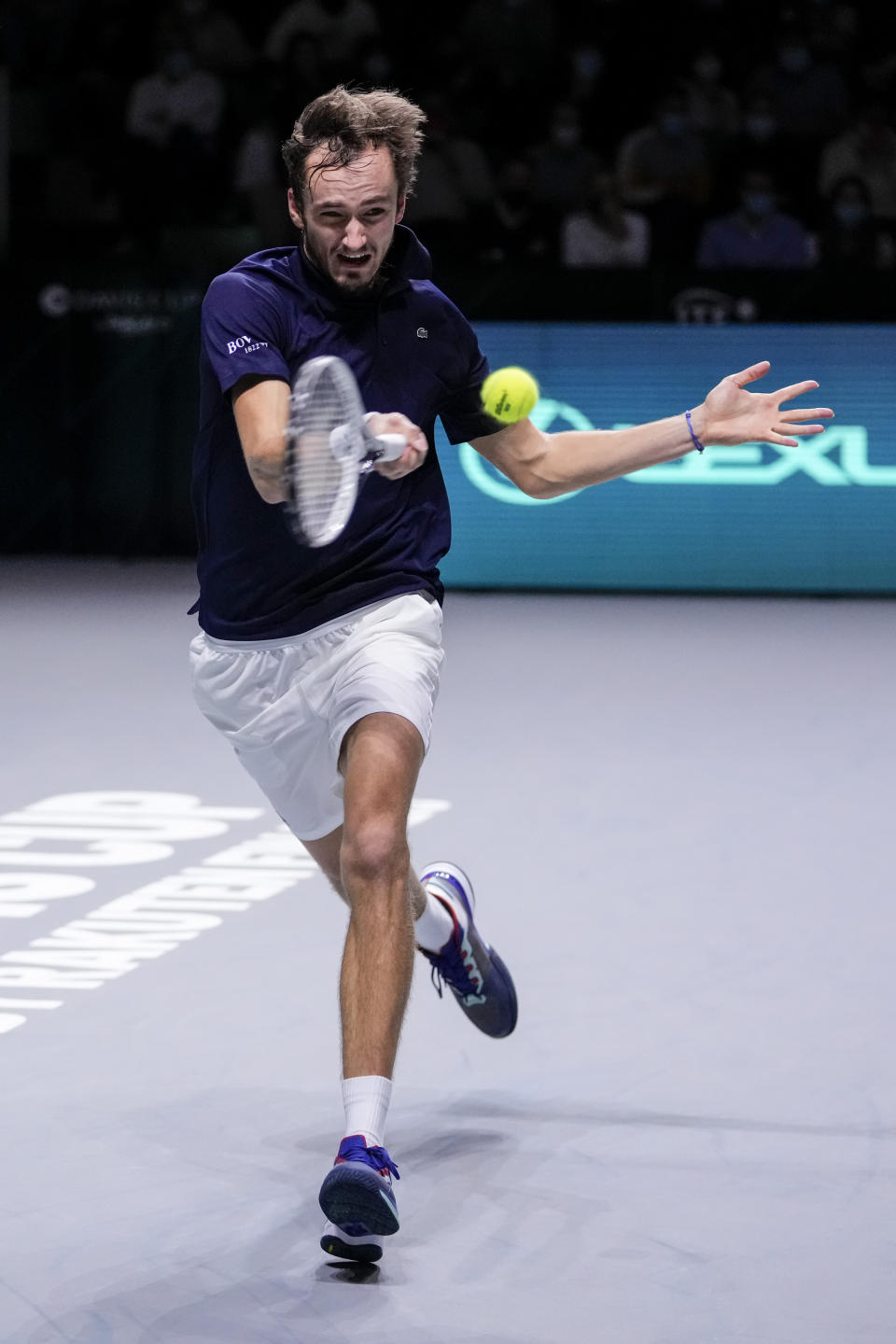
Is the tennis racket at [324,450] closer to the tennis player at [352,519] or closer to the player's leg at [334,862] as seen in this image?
the tennis player at [352,519]

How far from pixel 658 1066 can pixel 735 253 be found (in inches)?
388

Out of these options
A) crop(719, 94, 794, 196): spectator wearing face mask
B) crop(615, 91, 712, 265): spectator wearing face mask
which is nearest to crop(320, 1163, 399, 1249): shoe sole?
crop(615, 91, 712, 265): spectator wearing face mask

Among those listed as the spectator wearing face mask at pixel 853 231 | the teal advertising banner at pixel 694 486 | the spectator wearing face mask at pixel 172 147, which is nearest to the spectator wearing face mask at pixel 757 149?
the spectator wearing face mask at pixel 853 231

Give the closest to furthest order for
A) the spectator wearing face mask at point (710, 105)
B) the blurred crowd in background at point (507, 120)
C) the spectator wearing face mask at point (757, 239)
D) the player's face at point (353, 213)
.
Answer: the player's face at point (353, 213) < the spectator wearing face mask at point (757, 239) < the blurred crowd in background at point (507, 120) < the spectator wearing face mask at point (710, 105)

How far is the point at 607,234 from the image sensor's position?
13906 millimetres

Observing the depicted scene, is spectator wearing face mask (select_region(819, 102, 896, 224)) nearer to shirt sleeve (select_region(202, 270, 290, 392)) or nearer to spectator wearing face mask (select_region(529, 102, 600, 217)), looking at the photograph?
spectator wearing face mask (select_region(529, 102, 600, 217))

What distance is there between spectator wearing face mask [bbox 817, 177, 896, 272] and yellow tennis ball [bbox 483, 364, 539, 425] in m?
9.61

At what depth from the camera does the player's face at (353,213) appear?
399 centimetres

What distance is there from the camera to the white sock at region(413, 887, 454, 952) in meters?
4.45

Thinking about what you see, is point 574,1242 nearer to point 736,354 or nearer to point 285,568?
point 285,568

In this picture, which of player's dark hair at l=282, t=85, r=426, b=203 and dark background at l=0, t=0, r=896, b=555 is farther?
dark background at l=0, t=0, r=896, b=555

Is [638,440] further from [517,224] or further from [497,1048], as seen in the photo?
[517,224]

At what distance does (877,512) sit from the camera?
1293cm

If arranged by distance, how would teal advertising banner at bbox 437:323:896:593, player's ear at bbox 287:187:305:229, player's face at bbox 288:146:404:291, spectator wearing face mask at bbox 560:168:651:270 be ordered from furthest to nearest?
1. spectator wearing face mask at bbox 560:168:651:270
2. teal advertising banner at bbox 437:323:896:593
3. player's ear at bbox 287:187:305:229
4. player's face at bbox 288:146:404:291
